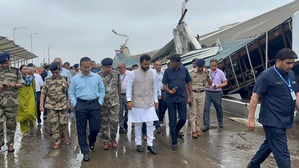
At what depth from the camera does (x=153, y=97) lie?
507cm

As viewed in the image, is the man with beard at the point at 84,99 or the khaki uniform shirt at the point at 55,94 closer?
the man with beard at the point at 84,99

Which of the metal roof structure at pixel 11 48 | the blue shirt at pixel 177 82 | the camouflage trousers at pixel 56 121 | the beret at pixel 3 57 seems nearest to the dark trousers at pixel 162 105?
the blue shirt at pixel 177 82

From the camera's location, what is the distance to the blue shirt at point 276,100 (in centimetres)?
326

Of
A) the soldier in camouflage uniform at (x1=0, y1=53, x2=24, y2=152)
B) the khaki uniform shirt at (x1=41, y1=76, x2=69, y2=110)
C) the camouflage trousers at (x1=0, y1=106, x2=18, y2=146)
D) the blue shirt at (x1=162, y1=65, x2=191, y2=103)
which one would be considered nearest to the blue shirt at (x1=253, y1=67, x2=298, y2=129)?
the blue shirt at (x1=162, y1=65, x2=191, y2=103)

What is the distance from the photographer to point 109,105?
518cm

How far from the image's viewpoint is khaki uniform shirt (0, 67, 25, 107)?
487cm

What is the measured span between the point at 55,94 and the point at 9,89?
869 millimetres

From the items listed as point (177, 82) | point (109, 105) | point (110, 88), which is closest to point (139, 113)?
point (109, 105)

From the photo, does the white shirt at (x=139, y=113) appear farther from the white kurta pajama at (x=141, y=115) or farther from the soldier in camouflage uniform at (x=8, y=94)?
the soldier in camouflage uniform at (x=8, y=94)

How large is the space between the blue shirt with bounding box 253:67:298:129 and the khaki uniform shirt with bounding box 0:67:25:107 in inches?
A: 178

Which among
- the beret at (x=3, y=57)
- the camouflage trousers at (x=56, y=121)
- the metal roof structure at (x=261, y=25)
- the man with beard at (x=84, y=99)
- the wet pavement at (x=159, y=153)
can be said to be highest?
the metal roof structure at (x=261, y=25)

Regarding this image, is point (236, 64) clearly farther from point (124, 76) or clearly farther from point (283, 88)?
point (283, 88)

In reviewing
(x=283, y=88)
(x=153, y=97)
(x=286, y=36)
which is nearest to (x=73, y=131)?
(x=153, y=97)

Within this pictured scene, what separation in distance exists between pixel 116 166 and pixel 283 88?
2818mm
